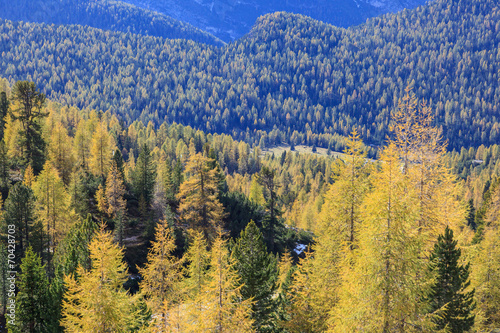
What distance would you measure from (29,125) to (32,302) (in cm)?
4112

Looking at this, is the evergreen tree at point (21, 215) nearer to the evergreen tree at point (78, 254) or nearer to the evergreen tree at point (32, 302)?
the evergreen tree at point (78, 254)

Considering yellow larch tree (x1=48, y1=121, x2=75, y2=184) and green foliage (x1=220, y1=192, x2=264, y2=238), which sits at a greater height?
yellow larch tree (x1=48, y1=121, x2=75, y2=184)

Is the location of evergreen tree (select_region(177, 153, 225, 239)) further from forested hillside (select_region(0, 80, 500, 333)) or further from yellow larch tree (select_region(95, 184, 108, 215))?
yellow larch tree (select_region(95, 184, 108, 215))

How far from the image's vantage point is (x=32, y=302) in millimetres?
31312

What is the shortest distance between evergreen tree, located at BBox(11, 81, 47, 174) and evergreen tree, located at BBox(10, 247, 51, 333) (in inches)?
1456

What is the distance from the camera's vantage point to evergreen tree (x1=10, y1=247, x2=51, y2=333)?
30.8 meters

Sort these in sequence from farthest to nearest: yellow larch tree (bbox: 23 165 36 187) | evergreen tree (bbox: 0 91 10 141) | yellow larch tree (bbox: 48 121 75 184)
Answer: evergreen tree (bbox: 0 91 10 141) → yellow larch tree (bbox: 48 121 75 184) → yellow larch tree (bbox: 23 165 36 187)

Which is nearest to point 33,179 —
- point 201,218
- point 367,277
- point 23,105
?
point 23,105

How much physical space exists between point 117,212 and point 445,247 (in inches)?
1943

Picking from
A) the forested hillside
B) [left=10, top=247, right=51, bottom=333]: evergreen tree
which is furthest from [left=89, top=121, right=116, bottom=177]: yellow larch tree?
[left=10, top=247, right=51, bottom=333]: evergreen tree

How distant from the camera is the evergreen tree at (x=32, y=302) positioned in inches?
1214

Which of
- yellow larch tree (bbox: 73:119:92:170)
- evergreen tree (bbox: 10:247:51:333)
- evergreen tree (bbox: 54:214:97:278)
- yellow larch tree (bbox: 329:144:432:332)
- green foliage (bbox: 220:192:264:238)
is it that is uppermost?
yellow larch tree (bbox: 329:144:432:332)

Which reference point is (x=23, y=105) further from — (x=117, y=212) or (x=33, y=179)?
(x=117, y=212)

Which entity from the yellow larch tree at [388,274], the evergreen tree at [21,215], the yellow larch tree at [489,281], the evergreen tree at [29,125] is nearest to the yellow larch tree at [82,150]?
the evergreen tree at [29,125]
